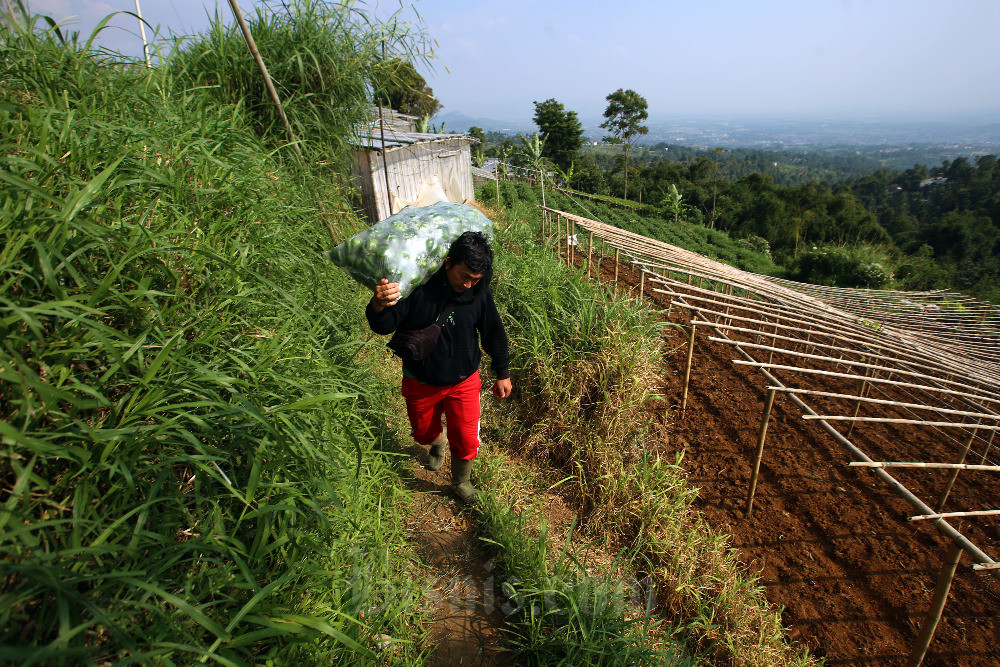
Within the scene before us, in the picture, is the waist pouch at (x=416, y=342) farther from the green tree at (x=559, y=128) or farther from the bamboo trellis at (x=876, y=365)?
the green tree at (x=559, y=128)

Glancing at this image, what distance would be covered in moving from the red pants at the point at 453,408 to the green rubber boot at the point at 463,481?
2.0 inches

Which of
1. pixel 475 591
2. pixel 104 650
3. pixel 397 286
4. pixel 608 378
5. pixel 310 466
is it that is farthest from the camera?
pixel 608 378

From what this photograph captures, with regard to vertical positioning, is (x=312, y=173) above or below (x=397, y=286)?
above

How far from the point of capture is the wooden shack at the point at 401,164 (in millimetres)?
6209

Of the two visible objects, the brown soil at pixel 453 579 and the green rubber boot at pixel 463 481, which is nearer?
the brown soil at pixel 453 579

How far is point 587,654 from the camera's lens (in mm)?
1650

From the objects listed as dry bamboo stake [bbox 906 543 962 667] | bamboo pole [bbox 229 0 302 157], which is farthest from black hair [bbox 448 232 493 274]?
dry bamboo stake [bbox 906 543 962 667]

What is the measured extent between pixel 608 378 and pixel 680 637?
1606 mm

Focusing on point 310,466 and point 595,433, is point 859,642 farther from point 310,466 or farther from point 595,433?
point 310,466

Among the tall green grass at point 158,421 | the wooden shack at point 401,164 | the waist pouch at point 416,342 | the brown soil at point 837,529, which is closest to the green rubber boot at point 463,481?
the tall green grass at point 158,421

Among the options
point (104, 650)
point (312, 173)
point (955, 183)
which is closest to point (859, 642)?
point (104, 650)

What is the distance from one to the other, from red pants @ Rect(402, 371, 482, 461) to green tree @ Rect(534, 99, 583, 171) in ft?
120

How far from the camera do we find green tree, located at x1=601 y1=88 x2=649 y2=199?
119 ft

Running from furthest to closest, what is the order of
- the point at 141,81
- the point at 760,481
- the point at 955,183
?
the point at 955,183, the point at 760,481, the point at 141,81
